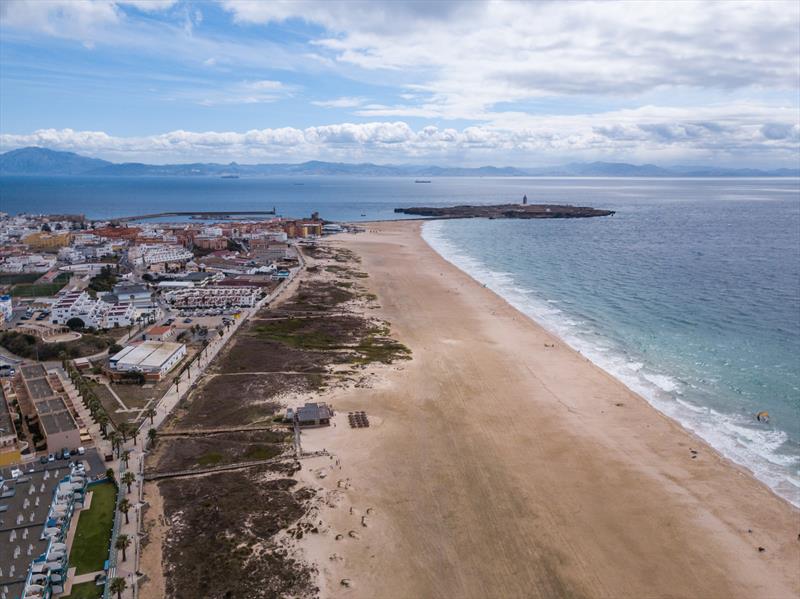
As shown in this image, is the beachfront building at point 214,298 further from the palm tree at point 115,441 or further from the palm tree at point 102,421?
the palm tree at point 115,441

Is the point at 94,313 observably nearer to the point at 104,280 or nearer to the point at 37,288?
the point at 104,280

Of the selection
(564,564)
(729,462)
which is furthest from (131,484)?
(729,462)

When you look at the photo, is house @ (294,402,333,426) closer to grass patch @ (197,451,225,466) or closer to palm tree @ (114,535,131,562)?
grass patch @ (197,451,225,466)

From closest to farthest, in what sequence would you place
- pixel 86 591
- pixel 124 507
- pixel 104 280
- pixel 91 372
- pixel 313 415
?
pixel 86 591
pixel 124 507
pixel 313 415
pixel 91 372
pixel 104 280

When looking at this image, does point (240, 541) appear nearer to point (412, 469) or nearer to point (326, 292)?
point (412, 469)

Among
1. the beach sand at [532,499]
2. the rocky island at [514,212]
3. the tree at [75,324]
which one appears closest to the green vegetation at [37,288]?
the tree at [75,324]

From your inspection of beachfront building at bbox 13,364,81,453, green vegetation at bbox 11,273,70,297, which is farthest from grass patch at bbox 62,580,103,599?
green vegetation at bbox 11,273,70,297

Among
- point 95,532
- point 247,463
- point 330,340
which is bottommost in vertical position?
point 95,532

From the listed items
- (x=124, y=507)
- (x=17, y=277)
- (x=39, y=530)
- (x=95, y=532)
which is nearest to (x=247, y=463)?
(x=124, y=507)
